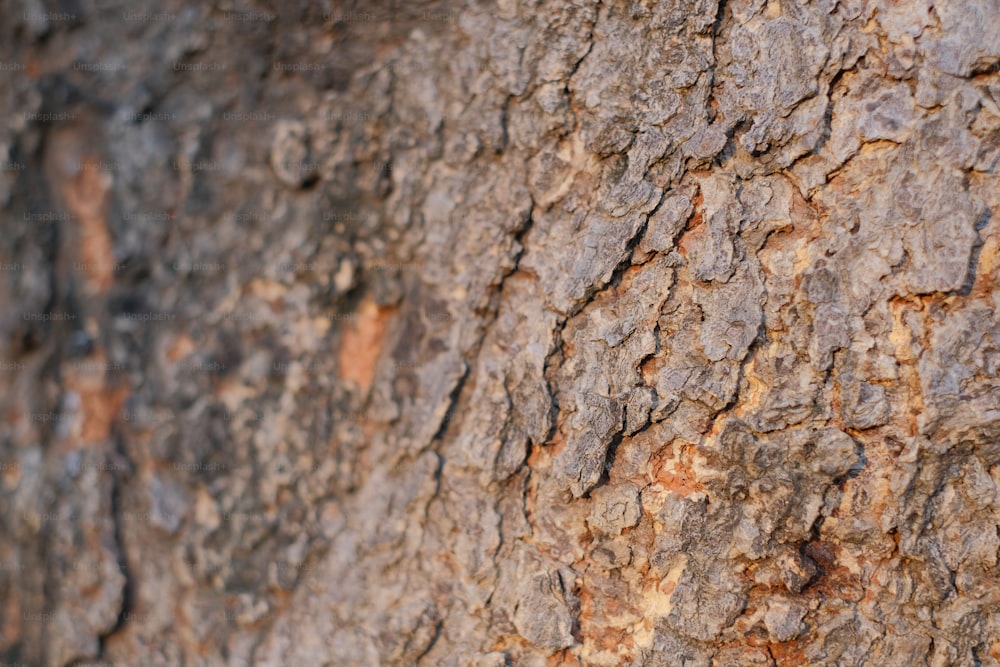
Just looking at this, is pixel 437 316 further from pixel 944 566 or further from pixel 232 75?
pixel 944 566

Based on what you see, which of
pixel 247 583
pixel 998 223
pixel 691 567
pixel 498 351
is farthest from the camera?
pixel 247 583

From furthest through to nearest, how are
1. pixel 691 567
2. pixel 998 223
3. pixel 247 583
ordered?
1. pixel 247 583
2. pixel 691 567
3. pixel 998 223

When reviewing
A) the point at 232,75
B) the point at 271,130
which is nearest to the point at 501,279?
the point at 271,130

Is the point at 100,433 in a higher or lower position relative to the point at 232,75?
lower

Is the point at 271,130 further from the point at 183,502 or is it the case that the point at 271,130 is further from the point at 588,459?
the point at 588,459

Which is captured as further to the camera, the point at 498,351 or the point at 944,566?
the point at 498,351

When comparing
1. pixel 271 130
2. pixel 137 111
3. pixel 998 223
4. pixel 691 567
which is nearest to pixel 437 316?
pixel 271 130

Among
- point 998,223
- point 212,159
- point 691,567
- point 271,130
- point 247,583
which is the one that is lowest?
point 247,583
